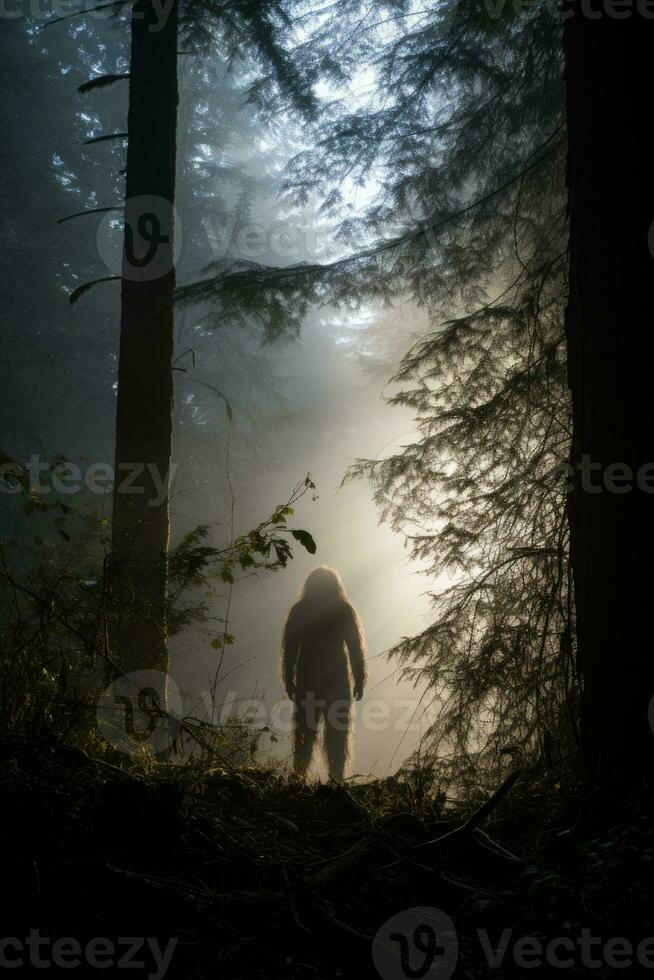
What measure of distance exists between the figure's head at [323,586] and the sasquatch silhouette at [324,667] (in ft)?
0.03

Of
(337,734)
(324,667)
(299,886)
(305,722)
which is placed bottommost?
(299,886)

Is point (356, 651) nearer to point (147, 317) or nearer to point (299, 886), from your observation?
point (147, 317)

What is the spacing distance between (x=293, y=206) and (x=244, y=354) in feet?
70.9

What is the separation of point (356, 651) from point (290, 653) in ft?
2.27

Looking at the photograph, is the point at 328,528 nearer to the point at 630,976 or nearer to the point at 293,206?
the point at 293,206

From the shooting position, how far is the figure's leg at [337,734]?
686 centimetres

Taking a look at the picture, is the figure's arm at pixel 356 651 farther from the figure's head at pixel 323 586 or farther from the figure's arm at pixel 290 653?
the figure's arm at pixel 290 653

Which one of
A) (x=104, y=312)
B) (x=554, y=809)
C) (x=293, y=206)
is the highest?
(x=104, y=312)

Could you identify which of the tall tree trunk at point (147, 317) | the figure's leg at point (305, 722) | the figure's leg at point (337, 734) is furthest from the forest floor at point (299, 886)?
the figure's leg at point (337, 734)

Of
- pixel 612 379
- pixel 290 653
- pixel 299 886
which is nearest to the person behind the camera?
pixel 299 886

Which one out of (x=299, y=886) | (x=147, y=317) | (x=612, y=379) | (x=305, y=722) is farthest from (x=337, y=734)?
(x=612, y=379)

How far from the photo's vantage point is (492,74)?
5.66 metres

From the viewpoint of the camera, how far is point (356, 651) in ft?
22.9

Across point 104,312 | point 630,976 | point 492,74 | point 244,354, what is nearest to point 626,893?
point 630,976
